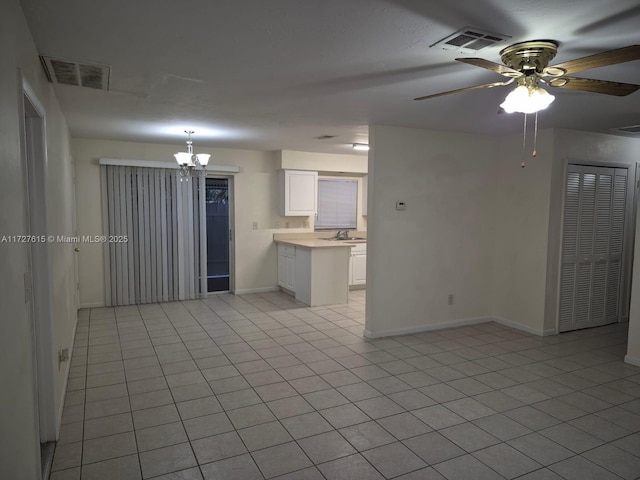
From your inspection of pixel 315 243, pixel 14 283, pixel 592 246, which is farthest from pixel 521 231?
pixel 14 283

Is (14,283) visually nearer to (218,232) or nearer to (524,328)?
(524,328)

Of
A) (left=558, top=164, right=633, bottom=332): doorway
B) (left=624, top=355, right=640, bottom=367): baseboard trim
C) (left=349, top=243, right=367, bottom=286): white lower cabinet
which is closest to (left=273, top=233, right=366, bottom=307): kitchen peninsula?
(left=349, top=243, right=367, bottom=286): white lower cabinet

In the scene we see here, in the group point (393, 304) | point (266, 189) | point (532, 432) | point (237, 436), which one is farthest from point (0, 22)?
point (266, 189)

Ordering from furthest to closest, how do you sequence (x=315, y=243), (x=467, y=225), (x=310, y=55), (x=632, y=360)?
(x=315, y=243) < (x=467, y=225) < (x=632, y=360) < (x=310, y=55)

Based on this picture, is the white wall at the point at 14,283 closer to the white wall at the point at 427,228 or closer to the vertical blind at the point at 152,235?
the white wall at the point at 427,228

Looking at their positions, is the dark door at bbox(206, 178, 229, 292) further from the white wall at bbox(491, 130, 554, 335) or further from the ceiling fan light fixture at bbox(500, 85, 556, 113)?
the ceiling fan light fixture at bbox(500, 85, 556, 113)

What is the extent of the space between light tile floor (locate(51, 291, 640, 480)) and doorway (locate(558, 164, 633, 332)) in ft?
1.20

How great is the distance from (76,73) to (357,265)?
17.4 feet

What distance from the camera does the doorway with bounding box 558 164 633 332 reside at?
4941mm

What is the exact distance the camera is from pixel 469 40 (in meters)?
2.18

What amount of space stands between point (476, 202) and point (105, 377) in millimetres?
4384

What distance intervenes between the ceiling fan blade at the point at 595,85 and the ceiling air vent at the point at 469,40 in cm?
40

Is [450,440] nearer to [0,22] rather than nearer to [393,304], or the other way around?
[393,304]

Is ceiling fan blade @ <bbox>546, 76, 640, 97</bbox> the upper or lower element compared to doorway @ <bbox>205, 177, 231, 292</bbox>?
upper
